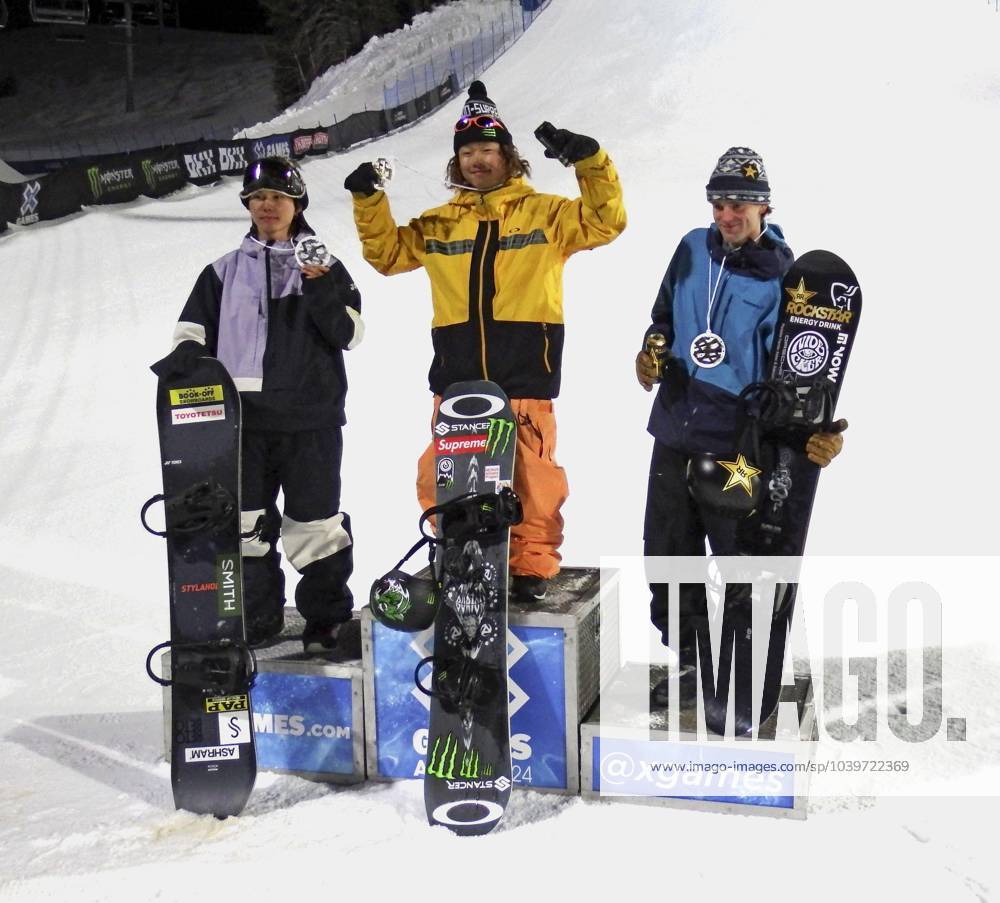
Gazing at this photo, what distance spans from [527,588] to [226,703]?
33.7 inches

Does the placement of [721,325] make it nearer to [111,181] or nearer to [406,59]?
[111,181]

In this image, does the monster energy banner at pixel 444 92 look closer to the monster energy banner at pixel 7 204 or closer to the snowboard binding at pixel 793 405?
the monster energy banner at pixel 7 204

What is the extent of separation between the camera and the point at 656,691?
2.93 meters

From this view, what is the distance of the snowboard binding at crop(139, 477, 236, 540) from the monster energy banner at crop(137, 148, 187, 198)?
13.4 meters

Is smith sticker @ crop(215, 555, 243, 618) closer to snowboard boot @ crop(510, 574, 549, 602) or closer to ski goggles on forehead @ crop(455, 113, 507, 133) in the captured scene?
snowboard boot @ crop(510, 574, 549, 602)

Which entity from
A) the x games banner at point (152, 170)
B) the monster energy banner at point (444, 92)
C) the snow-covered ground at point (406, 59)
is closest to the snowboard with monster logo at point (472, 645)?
the x games banner at point (152, 170)

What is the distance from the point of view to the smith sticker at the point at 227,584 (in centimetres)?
280

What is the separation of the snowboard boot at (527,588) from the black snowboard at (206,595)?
2.42ft

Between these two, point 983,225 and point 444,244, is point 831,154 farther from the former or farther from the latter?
point 444,244

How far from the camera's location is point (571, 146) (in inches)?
109

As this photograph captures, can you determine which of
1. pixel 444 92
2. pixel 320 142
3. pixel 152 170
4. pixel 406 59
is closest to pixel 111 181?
pixel 152 170

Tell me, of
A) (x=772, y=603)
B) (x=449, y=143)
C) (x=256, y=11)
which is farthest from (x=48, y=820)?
(x=256, y=11)

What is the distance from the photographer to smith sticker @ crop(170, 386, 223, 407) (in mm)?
2832

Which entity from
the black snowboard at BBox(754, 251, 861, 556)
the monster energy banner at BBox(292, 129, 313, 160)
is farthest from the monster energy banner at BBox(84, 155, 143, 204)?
the black snowboard at BBox(754, 251, 861, 556)
